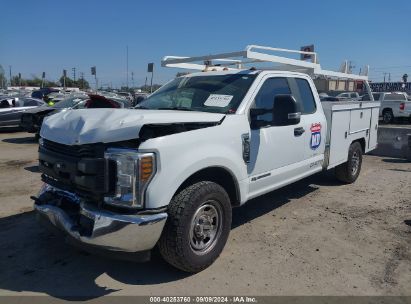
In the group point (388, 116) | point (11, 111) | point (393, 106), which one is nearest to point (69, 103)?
point (11, 111)

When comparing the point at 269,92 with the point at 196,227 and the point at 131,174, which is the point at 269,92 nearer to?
the point at 196,227

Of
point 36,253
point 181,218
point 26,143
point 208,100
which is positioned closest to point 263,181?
point 208,100

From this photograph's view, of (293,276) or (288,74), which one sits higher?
(288,74)

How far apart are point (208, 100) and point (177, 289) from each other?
6.84 feet

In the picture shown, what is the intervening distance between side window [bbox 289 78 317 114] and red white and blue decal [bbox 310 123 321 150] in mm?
214

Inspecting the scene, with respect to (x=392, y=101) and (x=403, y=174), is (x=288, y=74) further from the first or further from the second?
(x=392, y=101)

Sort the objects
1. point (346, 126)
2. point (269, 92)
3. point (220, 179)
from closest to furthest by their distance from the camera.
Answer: point (220, 179) → point (269, 92) → point (346, 126)

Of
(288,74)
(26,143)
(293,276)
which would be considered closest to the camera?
(293,276)

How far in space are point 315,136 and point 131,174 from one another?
3.25 m

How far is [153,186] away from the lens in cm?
336

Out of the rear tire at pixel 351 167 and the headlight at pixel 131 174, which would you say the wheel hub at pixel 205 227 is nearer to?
the headlight at pixel 131 174

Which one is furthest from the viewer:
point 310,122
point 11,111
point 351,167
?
point 11,111

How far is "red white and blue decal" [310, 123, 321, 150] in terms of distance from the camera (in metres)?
5.64

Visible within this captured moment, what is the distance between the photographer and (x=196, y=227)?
3836mm
